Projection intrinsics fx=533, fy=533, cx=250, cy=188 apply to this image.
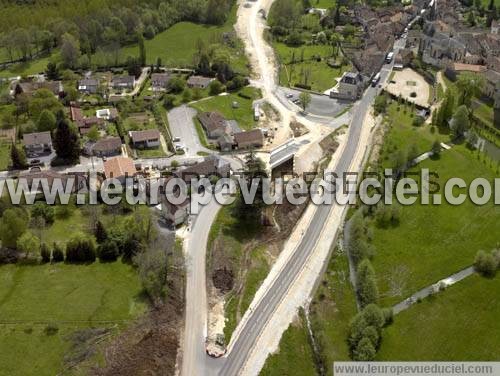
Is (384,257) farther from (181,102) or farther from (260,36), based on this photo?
(260,36)

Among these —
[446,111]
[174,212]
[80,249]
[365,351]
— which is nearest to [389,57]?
[446,111]

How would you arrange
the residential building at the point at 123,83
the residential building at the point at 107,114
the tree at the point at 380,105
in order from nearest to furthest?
the residential building at the point at 107,114
the tree at the point at 380,105
the residential building at the point at 123,83

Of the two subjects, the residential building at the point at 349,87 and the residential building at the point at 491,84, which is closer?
the residential building at the point at 491,84

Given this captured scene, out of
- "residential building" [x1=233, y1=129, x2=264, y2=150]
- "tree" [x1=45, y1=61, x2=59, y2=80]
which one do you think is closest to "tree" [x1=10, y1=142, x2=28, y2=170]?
"residential building" [x1=233, y1=129, x2=264, y2=150]

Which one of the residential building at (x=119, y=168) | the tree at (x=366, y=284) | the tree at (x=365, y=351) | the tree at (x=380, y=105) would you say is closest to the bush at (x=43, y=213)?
the residential building at (x=119, y=168)

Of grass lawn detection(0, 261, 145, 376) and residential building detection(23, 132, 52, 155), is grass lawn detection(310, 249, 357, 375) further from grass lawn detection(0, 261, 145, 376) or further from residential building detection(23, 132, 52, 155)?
residential building detection(23, 132, 52, 155)

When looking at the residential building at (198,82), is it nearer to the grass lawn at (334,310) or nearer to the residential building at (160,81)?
the residential building at (160,81)

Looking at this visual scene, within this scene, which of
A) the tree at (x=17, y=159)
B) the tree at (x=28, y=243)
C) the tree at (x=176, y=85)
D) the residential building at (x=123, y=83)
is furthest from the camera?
the residential building at (x=123, y=83)

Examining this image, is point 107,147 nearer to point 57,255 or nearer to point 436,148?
point 57,255

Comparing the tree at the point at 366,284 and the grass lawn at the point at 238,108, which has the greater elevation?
the grass lawn at the point at 238,108
